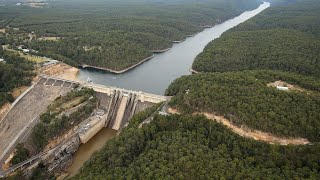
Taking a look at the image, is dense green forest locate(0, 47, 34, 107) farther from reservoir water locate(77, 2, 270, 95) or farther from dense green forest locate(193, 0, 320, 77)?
dense green forest locate(193, 0, 320, 77)

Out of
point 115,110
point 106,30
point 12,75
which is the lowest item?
point 115,110

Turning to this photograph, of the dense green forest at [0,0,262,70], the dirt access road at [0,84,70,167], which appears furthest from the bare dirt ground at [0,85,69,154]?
the dense green forest at [0,0,262,70]

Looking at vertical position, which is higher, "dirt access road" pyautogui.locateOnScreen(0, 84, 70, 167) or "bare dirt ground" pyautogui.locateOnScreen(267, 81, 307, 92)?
"bare dirt ground" pyautogui.locateOnScreen(267, 81, 307, 92)

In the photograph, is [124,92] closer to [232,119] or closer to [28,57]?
[232,119]

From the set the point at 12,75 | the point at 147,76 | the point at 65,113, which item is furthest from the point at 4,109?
the point at 147,76

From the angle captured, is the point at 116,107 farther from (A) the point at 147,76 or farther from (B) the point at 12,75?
(B) the point at 12,75

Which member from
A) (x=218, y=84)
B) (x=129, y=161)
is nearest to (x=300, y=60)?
(x=218, y=84)

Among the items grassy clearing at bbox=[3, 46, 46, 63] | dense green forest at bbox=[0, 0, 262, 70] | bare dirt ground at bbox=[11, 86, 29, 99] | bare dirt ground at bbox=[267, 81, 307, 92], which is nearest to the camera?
bare dirt ground at bbox=[267, 81, 307, 92]

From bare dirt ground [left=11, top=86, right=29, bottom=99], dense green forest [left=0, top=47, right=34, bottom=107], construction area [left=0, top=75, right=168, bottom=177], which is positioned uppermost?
dense green forest [left=0, top=47, right=34, bottom=107]

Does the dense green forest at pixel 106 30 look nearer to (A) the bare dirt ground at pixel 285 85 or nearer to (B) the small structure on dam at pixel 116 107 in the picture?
(B) the small structure on dam at pixel 116 107
